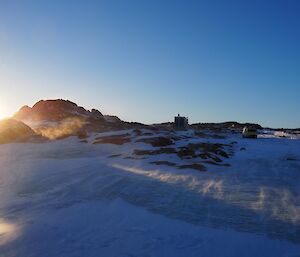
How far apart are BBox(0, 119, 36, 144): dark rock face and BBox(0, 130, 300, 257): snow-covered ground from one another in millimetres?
9452

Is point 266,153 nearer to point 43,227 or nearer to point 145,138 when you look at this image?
point 145,138

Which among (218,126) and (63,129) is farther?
(218,126)

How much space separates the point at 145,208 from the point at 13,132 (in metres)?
22.5

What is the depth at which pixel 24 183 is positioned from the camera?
18281 millimetres

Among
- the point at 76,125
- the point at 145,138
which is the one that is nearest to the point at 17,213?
the point at 145,138

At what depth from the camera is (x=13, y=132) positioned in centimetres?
3394

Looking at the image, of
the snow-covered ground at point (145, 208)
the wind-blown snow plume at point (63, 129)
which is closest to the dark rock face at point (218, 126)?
the wind-blown snow plume at point (63, 129)

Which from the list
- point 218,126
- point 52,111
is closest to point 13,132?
point 52,111

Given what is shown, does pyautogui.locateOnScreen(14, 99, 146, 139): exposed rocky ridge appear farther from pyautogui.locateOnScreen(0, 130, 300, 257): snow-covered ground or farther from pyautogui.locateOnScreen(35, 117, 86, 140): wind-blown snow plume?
pyautogui.locateOnScreen(0, 130, 300, 257): snow-covered ground

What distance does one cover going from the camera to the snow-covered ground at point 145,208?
10773 millimetres

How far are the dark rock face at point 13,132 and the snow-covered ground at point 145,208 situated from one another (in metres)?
9.45

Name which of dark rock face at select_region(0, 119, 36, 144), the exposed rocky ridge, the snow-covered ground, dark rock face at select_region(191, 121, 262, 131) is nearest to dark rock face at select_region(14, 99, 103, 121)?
the exposed rocky ridge

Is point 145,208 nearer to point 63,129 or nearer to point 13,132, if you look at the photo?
point 13,132

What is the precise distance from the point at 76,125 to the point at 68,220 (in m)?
29.2
